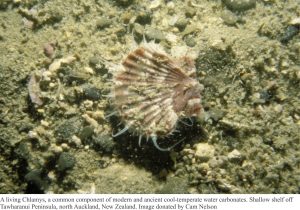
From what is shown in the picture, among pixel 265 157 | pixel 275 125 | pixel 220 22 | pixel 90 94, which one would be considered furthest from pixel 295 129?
pixel 90 94

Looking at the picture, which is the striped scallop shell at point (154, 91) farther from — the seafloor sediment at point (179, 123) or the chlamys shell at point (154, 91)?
the seafloor sediment at point (179, 123)

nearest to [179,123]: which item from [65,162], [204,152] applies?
[204,152]

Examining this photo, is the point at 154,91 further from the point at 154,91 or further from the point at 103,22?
the point at 103,22

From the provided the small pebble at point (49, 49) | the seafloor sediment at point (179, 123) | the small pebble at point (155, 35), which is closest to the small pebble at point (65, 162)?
the seafloor sediment at point (179, 123)

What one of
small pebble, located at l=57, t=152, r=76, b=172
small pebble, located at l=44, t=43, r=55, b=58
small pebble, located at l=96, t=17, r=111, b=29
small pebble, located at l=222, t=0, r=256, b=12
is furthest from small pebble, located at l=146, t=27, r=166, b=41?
small pebble, located at l=57, t=152, r=76, b=172

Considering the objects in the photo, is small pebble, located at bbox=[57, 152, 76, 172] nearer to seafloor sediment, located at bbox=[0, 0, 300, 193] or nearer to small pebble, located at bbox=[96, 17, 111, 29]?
seafloor sediment, located at bbox=[0, 0, 300, 193]

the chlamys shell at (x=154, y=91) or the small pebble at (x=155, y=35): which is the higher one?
the small pebble at (x=155, y=35)

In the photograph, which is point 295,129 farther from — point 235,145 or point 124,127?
point 124,127
